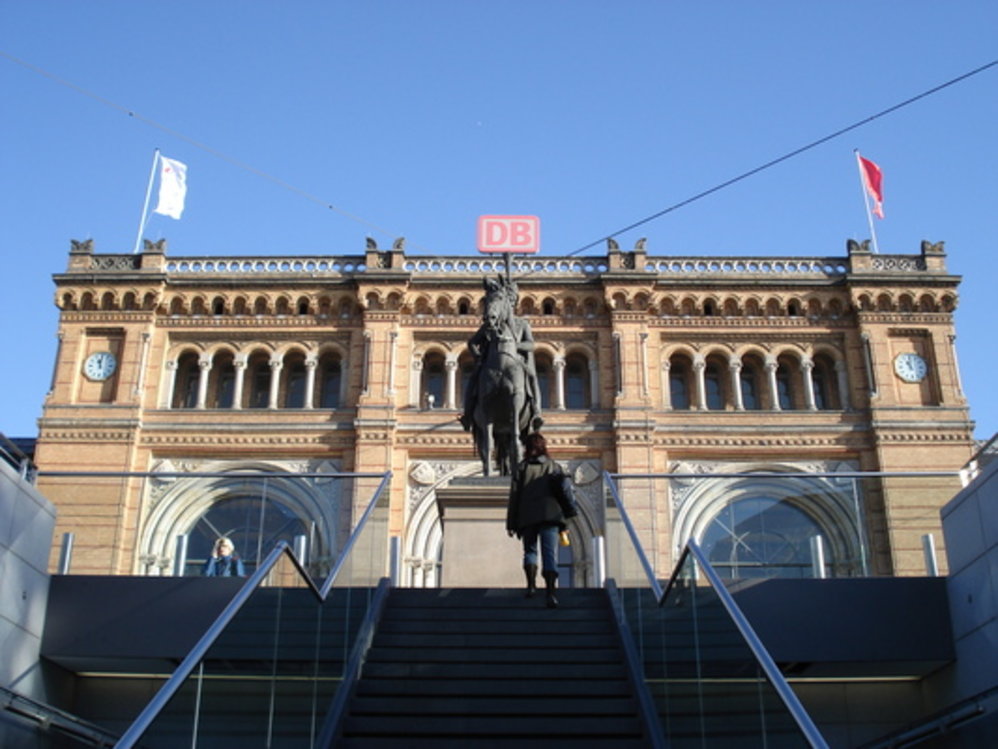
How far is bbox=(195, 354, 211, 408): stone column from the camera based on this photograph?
1209 inches

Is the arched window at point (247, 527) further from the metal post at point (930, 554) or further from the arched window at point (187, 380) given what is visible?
the arched window at point (187, 380)

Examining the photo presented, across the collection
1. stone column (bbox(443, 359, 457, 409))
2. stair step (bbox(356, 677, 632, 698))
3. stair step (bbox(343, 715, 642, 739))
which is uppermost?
stone column (bbox(443, 359, 457, 409))

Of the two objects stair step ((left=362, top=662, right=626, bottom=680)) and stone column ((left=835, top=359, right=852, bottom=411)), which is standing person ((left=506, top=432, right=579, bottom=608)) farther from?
stone column ((left=835, top=359, right=852, bottom=411))

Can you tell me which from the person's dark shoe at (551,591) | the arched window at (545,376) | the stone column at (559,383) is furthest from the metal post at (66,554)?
the arched window at (545,376)

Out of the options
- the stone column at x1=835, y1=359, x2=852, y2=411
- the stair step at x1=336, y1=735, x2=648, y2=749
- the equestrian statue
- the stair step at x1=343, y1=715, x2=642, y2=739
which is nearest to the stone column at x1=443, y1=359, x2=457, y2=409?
the stone column at x1=835, y1=359, x2=852, y2=411

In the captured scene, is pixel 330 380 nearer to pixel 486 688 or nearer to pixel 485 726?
pixel 486 688

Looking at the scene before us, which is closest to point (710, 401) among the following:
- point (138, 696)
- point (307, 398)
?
point (307, 398)

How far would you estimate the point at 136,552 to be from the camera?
25.2 meters

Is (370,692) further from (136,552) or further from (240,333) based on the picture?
(240,333)

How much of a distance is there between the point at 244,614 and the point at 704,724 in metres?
3.07

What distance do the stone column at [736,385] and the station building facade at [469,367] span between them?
0.18ft

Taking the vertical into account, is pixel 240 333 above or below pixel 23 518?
above

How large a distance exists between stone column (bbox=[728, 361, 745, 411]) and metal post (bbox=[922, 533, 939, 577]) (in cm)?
1652

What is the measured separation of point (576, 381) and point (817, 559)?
61.1 ft
